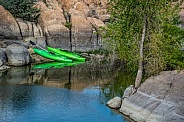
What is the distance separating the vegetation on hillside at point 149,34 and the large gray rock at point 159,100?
1.02 meters

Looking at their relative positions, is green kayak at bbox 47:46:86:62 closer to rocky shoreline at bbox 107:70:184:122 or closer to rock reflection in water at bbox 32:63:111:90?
rock reflection in water at bbox 32:63:111:90

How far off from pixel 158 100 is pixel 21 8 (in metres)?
34.3

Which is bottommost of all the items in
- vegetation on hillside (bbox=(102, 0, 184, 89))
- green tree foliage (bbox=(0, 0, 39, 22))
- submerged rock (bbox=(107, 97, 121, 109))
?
submerged rock (bbox=(107, 97, 121, 109))

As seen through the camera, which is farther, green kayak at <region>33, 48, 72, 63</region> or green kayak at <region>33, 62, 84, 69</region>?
green kayak at <region>33, 48, 72, 63</region>

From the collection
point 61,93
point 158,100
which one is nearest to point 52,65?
point 61,93

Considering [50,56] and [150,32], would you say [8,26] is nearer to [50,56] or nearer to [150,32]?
[50,56]

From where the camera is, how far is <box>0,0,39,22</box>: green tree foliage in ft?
163

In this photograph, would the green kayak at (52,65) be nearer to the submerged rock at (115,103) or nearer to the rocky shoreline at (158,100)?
the submerged rock at (115,103)

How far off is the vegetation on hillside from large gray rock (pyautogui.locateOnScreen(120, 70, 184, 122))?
3.35ft

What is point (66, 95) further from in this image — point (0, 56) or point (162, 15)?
point (0, 56)

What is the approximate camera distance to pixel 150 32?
23.1 meters

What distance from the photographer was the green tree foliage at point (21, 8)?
49562mm

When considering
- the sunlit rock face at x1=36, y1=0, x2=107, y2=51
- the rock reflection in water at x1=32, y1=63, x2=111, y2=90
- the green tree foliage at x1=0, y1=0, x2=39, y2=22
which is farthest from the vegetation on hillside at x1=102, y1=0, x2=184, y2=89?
the green tree foliage at x1=0, y1=0, x2=39, y2=22

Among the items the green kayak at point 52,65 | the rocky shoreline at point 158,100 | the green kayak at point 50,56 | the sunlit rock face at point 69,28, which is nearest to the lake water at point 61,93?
the rocky shoreline at point 158,100
